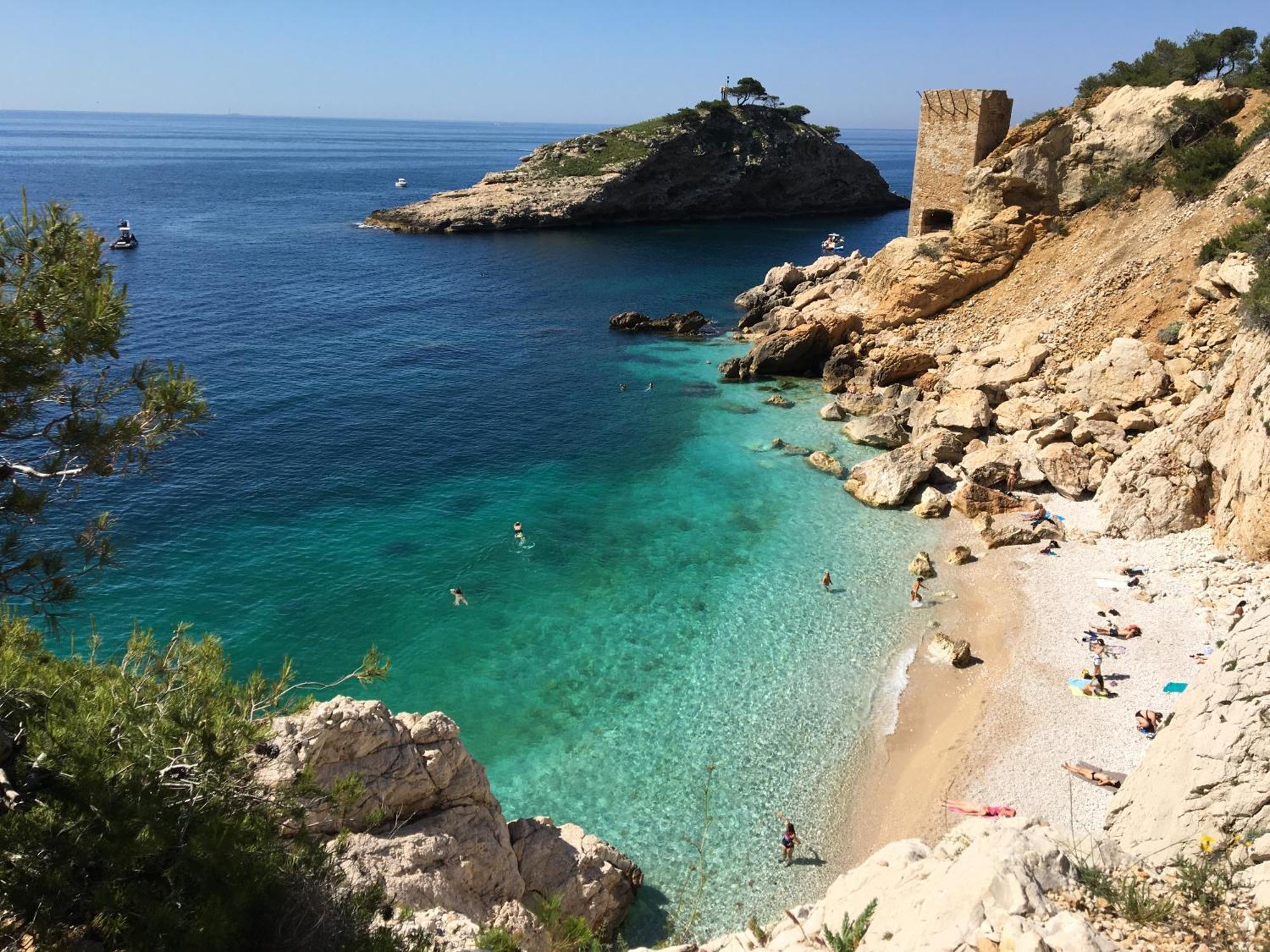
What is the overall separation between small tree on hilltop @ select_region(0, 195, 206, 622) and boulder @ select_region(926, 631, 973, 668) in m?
19.8

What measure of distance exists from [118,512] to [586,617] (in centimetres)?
1849

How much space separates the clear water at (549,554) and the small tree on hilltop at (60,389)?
551cm

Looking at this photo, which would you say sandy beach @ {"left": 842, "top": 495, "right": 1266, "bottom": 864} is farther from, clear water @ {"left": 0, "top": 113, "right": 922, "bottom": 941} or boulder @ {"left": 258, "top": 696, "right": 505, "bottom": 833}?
boulder @ {"left": 258, "top": 696, "right": 505, "bottom": 833}

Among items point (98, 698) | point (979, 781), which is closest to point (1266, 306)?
point (979, 781)

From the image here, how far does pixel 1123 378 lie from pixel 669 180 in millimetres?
77722

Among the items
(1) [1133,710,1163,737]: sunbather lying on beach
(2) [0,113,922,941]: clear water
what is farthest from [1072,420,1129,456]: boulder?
(1) [1133,710,1163,737]: sunbather lying on beach

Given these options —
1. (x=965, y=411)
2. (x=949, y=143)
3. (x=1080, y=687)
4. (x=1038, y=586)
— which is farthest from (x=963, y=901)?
(x=949, y=143)

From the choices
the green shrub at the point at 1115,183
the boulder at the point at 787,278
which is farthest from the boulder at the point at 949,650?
the boulder at the point at 787,278

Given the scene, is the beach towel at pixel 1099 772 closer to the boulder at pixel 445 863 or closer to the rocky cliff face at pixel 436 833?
the rocky cliff face at pixel 436 833

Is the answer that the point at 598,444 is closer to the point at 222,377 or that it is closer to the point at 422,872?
the point at 222,377

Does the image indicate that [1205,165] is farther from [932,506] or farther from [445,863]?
[445,863]

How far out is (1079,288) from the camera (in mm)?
36594

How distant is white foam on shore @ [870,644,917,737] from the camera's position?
2005 centimetres

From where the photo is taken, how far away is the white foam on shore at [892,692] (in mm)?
20047
